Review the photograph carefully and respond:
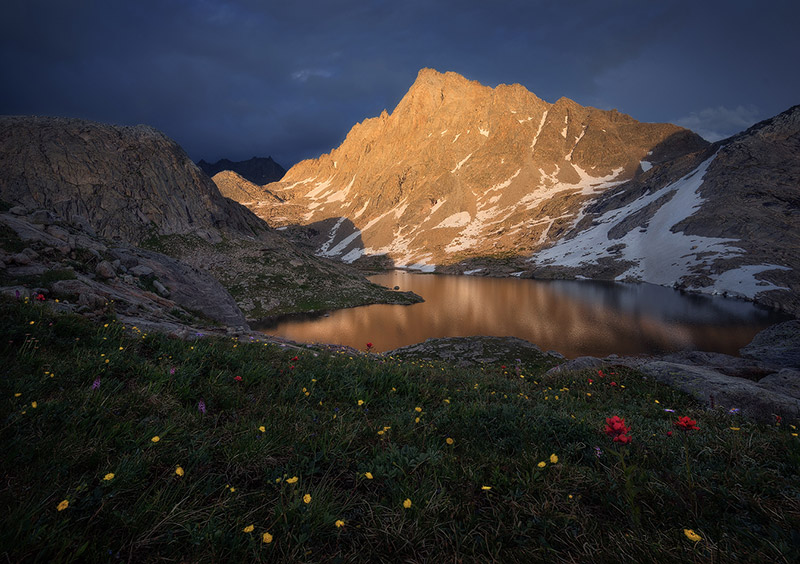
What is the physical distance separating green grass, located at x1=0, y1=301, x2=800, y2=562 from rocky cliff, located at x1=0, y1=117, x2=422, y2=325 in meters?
41.8

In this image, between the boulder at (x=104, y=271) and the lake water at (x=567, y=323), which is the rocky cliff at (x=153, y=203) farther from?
the boulder at (x=104, y=271)

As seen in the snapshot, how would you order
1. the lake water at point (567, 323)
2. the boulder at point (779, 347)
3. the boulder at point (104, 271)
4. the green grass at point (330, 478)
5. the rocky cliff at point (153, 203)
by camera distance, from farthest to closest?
the rocky cliff at point (153, 203) → the lake water at point (567, 323) → the boulder at point (779, 347) → the boulder at point (104, 271) → the green grass at point (330, 478)

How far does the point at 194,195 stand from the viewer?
56.7 m

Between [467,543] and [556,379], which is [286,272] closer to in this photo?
[556,379]

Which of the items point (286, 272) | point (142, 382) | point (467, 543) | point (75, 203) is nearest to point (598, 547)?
point (467, 543)

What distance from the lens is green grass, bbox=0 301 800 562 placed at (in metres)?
2.14

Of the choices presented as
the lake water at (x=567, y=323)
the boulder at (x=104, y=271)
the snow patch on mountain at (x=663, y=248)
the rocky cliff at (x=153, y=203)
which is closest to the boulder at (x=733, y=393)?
the boulder at (x=104, y=271)

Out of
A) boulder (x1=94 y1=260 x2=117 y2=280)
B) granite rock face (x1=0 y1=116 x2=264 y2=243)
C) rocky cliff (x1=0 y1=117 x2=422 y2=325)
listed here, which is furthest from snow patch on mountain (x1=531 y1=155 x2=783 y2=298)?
granite rock face (x1=0 y1=116 x2=264 y2=243)

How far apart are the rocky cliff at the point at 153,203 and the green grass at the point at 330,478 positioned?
4175 cm

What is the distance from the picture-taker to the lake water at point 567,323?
1447 inches

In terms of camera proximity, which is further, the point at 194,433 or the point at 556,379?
the point at 556,379

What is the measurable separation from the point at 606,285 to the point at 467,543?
104187mm

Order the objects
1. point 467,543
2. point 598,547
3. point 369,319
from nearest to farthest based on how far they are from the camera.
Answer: point 598,547, point 467,543, point 369,319

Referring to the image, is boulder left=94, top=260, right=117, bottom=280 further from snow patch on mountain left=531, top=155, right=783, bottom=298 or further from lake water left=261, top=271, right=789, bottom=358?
snow patch on mountain left=531, top=155, right=783, bottom=298
